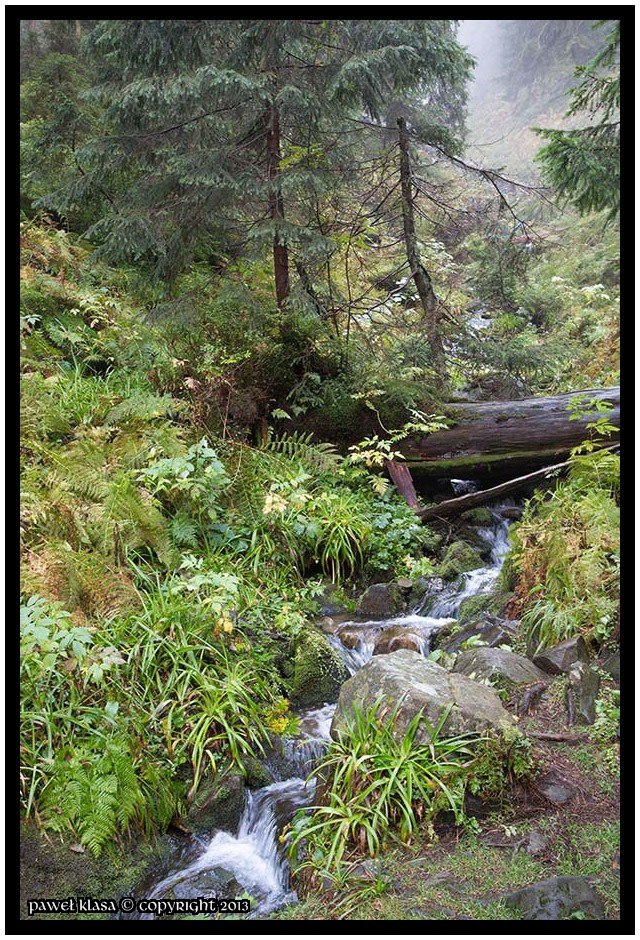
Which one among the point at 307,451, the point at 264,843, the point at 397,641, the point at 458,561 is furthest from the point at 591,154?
the point at 264,843

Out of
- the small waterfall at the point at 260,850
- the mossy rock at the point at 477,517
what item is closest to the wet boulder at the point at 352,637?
the small waterfall at the point at 260,850

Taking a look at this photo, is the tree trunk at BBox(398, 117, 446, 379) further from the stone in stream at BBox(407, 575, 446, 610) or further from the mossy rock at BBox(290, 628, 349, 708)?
the mossy rock at BBox(290, 628, 349, 708)

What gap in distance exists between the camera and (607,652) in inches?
159

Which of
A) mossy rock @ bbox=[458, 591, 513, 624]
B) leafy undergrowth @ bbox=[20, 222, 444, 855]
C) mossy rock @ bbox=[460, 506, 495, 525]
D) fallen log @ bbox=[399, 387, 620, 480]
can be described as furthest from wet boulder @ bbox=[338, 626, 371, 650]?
fallen log @ bbox=[399, 387, 620, 480]

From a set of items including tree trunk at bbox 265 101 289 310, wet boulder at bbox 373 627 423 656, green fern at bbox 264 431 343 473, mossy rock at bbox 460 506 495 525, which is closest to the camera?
wet boulder at bbox 373 627 423 656

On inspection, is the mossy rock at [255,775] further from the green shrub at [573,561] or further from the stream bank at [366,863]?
the green shrub at [573,561]

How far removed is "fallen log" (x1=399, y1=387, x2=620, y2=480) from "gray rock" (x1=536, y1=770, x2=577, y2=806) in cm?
429

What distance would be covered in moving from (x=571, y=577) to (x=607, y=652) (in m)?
0.63

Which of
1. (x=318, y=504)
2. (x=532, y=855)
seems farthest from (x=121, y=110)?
(x=532, y=855)

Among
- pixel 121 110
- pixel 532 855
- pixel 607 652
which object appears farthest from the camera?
pixel 121 110

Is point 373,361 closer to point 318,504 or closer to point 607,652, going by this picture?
point 318,504

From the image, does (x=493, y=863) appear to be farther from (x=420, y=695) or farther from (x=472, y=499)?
(x=472, y=499)

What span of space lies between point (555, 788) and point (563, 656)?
106cm

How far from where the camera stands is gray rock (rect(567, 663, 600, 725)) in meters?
3.61
